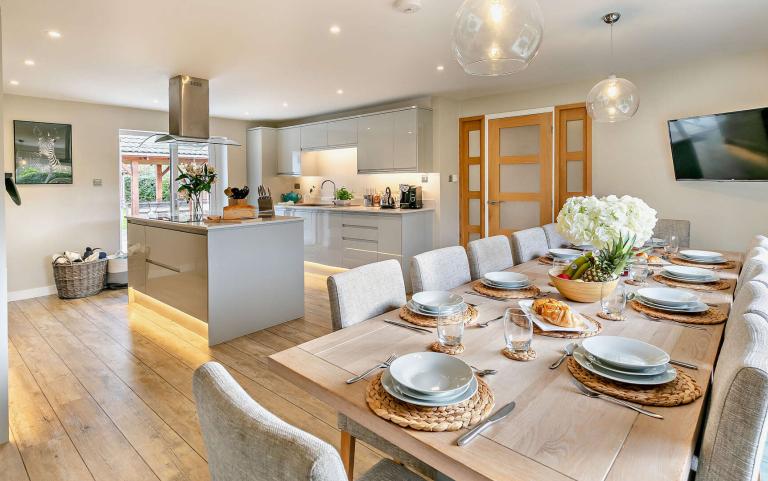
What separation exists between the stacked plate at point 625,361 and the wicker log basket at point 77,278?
5.40 meters

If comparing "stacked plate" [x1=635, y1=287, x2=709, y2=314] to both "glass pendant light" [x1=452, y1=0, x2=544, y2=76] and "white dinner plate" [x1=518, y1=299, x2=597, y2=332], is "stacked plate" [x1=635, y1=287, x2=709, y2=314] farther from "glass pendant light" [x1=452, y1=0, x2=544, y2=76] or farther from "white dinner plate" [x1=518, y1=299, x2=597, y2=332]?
"glass pendant light" [x1=452, y1=0, x2=544, y2=76]

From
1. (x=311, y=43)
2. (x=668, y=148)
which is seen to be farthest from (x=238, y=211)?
(x=668, y=148)

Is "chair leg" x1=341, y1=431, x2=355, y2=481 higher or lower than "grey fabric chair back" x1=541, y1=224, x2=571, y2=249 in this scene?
lower

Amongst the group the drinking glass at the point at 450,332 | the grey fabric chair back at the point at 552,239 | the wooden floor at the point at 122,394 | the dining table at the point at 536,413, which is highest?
the grey fabric chair back at the point at 552,239

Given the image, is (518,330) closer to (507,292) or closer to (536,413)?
(536,413)

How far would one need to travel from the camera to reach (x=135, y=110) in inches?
231

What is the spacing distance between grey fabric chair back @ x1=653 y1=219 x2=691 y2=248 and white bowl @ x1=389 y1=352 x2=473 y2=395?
10.4 ft

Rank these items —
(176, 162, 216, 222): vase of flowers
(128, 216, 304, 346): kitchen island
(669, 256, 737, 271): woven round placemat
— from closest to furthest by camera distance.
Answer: (669, 256, 737, 271): woven round placemat < (128, 216, 304, 346): kitchen island < (176, 162, 216, 222): vase of flowers

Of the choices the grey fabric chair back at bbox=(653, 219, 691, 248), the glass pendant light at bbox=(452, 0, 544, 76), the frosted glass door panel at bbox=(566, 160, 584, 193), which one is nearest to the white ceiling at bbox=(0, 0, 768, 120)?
the frosted glass door panel at bbox=(566, 160, 584, 193)

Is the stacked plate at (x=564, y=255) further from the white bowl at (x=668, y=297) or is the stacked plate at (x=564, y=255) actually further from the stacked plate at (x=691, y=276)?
the white bowl at (x=668, y=297)

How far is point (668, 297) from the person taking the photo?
1.74 meters

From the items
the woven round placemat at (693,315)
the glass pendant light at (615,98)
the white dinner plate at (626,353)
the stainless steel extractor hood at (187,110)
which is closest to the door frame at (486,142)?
the glass pendant light at (615,98)

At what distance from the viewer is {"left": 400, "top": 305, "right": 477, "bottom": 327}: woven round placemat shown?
4.98 ft

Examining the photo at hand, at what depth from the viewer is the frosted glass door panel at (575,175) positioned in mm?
4734
